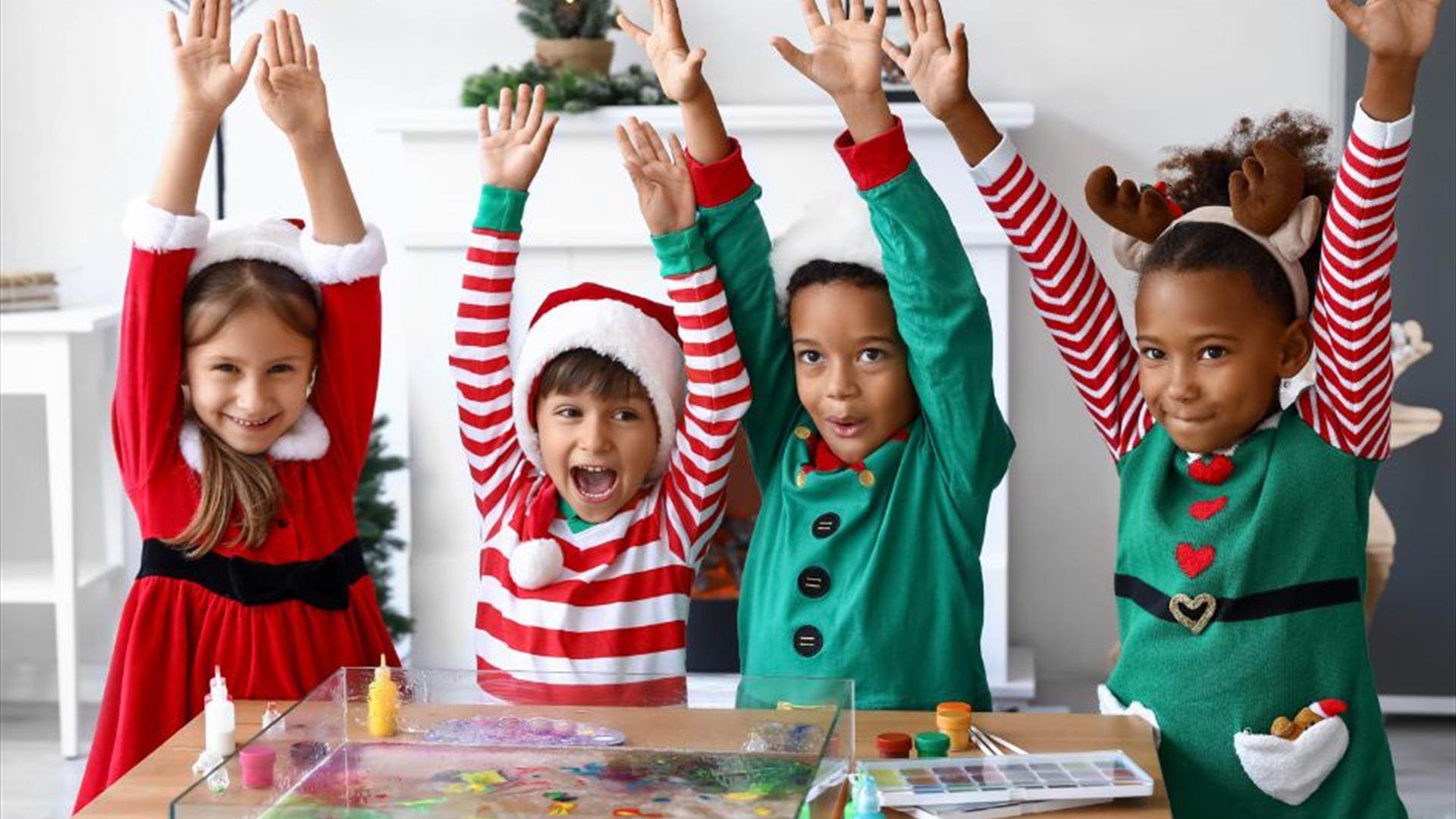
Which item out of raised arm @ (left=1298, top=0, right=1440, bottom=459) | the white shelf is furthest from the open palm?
the white shelf

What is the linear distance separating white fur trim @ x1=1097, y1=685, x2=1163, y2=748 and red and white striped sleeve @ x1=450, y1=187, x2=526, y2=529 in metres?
0.73

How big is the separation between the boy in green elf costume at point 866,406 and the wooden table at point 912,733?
137 millimetres

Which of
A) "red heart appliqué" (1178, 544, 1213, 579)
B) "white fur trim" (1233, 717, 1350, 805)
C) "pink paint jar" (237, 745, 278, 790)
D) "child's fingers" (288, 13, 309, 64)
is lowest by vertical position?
"white fur trim" (1233, 717, 1350, 805)

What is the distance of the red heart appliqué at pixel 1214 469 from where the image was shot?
188 cm

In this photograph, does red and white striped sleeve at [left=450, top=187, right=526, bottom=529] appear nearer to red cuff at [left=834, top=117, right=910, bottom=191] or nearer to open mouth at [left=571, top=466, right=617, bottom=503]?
open mouth at [left=571, top=466, right=617, bottom=503]

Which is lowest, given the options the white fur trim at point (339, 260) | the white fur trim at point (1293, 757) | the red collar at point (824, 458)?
the white fur trim at point (1293, 757)

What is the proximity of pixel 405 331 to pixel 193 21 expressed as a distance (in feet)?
5.75

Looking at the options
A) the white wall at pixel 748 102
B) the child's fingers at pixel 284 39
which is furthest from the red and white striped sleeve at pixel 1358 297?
the white wall at pixel 748 102

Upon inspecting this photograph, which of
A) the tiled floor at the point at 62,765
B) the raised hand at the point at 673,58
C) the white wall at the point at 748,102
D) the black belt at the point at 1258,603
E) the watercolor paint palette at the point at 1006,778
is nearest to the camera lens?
the watercolor paint palette at the point at 1006,778

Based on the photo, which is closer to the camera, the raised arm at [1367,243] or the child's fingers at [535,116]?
the raised arm at [1367,243]

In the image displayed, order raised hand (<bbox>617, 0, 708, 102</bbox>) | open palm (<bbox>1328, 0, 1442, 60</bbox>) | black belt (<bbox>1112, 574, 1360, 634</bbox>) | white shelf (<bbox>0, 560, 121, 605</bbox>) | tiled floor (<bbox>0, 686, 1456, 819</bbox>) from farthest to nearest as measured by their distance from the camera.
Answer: white shelf (<bbox>0, 560, 121, 605</bbox>), tiled floor (<bbox>0, 686, 1456, 819</bbox>), raised hand (<bbox>617, 0, 708, 102</bbox>), black belt (<bbox>1112, 574, 1360, 634</bbox>), open palm (<bbox>1328, 0, 1442, 60</bbox>)

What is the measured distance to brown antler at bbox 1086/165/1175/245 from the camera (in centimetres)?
198

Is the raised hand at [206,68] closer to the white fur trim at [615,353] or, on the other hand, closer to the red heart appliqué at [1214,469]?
the white fur trim at [615,353]

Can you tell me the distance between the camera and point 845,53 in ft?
6.44
